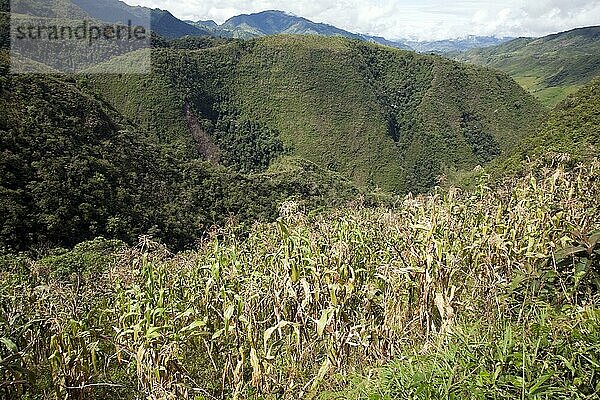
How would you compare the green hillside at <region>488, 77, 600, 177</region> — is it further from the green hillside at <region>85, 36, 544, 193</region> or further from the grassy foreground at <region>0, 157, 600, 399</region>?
the green hillside at <region>85, 36, 544, 193</region>

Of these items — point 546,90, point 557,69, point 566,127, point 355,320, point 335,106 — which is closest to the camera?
point 355,320

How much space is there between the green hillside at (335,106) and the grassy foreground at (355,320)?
57.8 metres

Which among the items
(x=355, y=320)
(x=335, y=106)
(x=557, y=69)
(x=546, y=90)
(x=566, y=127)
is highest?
(x=557, y=69)

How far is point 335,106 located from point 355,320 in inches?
2853

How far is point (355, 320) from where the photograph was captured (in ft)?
14.7

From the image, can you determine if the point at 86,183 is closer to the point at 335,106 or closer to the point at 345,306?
the point at 345,306

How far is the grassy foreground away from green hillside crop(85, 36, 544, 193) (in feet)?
190

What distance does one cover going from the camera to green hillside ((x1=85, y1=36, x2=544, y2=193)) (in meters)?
65.5

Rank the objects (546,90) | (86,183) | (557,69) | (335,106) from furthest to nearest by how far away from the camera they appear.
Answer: (557,69), (546,90), (335,106), (86,183)

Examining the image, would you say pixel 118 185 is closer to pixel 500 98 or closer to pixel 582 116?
pixel 582 116

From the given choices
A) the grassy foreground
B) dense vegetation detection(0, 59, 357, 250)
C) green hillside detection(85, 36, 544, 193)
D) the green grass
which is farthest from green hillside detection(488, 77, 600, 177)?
the green grass

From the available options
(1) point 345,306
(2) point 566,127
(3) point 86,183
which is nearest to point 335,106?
(2) point 566,127

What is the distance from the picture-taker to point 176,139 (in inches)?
2379

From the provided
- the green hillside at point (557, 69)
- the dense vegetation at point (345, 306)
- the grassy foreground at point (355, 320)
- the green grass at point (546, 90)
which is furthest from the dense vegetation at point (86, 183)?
the green hillside at point (557, 69)
